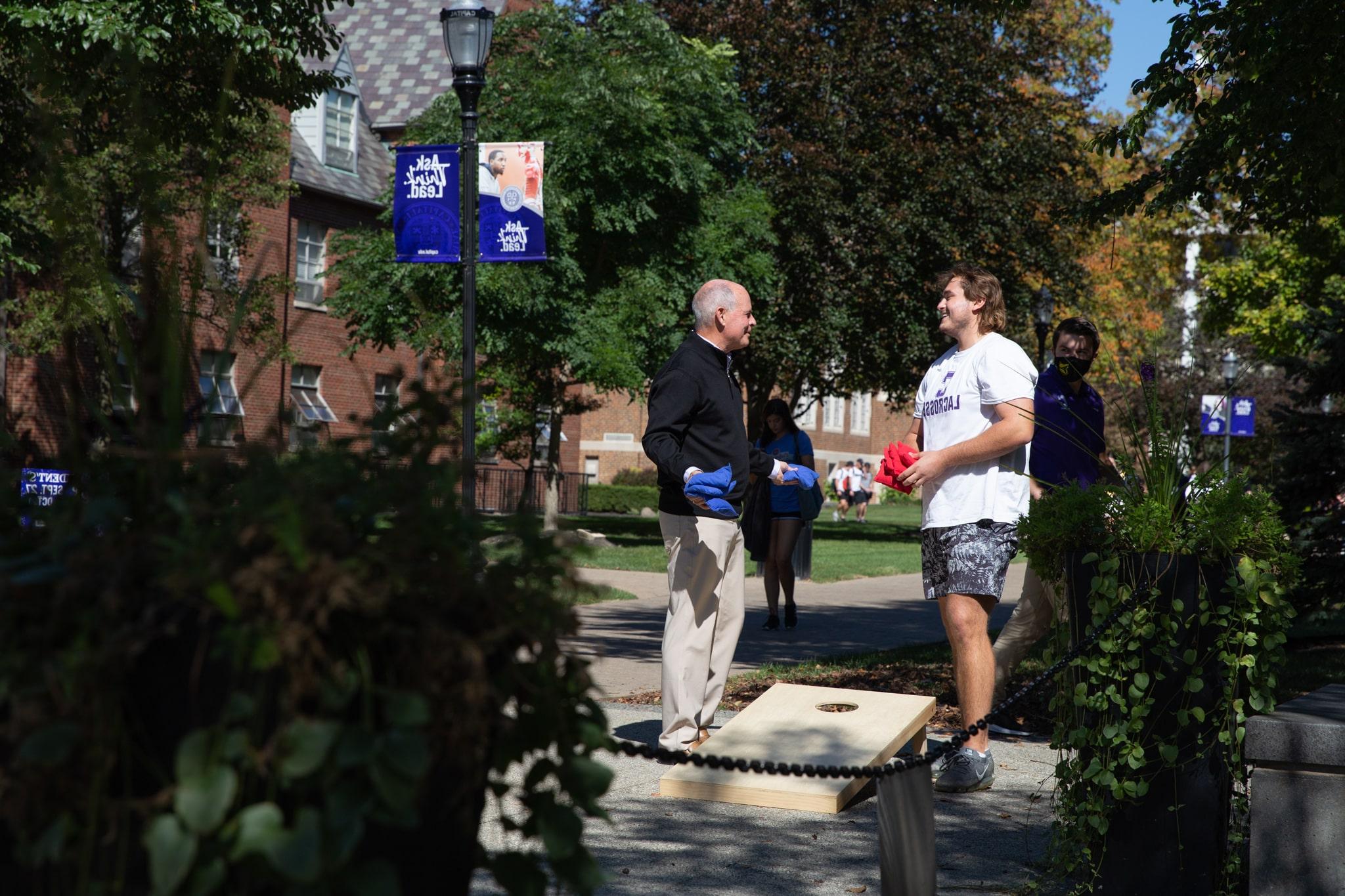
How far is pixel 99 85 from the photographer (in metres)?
11.7

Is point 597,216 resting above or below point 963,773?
above

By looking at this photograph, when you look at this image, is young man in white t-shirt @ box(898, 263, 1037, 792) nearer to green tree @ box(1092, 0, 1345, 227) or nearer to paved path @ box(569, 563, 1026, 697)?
paved path @ box(569, 563, 1026, 697)

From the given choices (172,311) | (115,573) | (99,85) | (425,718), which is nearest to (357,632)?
(425,718)

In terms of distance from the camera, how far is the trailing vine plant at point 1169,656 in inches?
152

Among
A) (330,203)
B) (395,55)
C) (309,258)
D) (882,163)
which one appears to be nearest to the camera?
(882,163)

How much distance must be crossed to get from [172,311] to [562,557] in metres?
0.72

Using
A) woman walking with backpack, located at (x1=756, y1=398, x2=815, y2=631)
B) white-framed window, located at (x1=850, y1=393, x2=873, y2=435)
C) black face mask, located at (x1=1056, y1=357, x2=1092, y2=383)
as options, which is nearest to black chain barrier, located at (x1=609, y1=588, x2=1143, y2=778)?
black face mask, located at (x1=1056, y1=357, x2=1092, y2=383)

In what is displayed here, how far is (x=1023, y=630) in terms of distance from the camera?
6.64 m

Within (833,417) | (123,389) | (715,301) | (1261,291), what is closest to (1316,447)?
(715,301)

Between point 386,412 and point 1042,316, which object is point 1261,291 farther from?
point 386,412

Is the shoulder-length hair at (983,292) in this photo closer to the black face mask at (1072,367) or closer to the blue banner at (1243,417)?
the black face mask at (1072,367)

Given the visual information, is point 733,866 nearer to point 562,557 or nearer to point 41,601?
point 562,557

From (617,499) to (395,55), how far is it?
54.6 ft

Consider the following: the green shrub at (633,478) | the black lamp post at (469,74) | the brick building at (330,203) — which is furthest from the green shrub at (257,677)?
the green shrub at (633,478)
